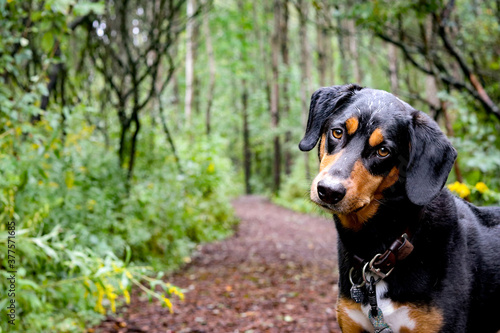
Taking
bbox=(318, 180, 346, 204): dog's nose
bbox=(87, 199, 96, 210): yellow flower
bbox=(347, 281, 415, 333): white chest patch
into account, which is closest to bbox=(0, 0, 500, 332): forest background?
bbox=(87, 199, 96, 210): yellow flower

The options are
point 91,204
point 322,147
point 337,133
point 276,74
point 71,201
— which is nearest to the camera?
point 337,133

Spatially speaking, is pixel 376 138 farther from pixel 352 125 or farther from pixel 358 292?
pixel 358 292

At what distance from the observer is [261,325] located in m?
4.30

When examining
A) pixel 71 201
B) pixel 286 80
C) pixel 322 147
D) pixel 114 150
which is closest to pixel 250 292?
pixel 71 201

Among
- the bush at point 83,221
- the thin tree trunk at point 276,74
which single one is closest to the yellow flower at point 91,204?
the bush at point 83,221

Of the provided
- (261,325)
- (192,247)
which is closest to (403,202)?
(261,325)

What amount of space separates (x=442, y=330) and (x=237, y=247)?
653cm

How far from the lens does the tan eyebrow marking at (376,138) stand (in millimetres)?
2195

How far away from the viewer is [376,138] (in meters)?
2.20

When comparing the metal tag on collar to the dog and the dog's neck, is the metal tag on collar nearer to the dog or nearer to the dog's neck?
the dog

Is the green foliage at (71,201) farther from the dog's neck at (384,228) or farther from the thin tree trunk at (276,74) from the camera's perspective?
the thin tree trunk at (276,74)

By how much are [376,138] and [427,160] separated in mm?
269

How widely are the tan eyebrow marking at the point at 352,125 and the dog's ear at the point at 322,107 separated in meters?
0.27

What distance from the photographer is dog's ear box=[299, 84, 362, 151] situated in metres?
2.56
